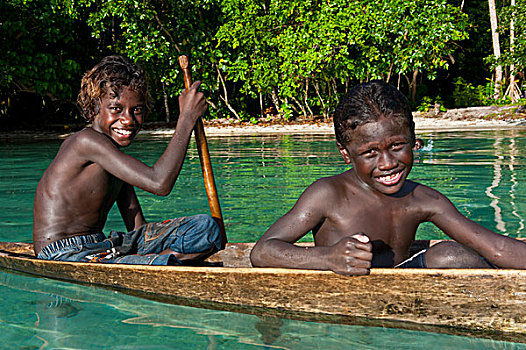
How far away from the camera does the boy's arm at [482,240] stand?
2484mm

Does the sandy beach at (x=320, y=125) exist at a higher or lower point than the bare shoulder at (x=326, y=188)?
lower

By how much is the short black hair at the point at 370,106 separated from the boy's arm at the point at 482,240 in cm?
36

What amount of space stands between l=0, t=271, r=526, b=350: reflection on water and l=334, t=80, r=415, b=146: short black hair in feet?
2.73

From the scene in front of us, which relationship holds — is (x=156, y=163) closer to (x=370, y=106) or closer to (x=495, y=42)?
(x=370, y=106)

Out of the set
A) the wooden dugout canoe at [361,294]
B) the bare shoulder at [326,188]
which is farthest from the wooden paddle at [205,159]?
the bare shoulder at [326,188]

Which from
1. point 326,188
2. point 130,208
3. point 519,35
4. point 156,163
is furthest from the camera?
point 519,35

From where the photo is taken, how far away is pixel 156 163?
310 cm

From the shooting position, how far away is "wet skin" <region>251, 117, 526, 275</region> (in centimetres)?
247

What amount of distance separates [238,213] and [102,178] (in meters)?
1.96

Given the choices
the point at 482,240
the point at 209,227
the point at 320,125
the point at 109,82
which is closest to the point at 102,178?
the point at 109,82

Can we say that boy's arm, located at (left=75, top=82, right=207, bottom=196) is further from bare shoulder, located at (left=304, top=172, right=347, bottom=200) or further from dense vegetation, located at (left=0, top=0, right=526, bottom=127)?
dense vegetation, located at (left=0, top=0, right=526, bottom=127)

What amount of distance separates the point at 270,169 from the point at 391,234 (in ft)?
15.8

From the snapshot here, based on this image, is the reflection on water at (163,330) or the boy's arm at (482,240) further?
the boy's arm at (482,240)

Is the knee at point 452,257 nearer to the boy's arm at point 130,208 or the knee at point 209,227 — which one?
the knee at point 209,227
